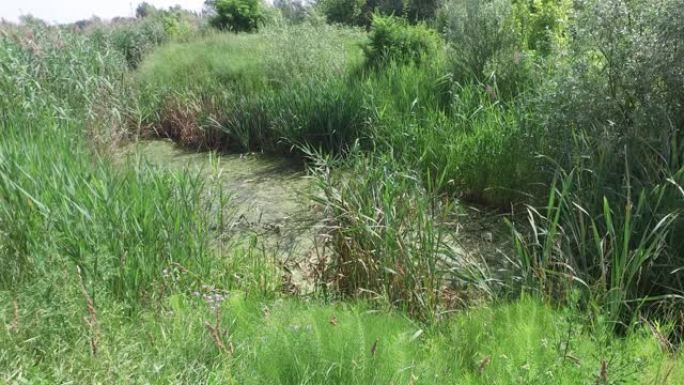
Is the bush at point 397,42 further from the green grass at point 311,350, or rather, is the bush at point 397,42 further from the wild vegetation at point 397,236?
the green grass at point 311,350

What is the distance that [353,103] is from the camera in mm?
6301

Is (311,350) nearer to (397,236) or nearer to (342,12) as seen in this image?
(397,236)

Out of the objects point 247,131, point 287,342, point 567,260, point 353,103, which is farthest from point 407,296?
point 247,131

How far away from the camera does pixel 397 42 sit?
8297mm

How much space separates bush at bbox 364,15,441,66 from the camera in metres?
8.20

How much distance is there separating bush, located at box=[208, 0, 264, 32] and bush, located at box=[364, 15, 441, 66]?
7151 mm

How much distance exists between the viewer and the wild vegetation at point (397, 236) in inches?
84.4

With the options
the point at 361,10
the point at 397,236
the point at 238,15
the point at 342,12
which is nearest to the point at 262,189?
the point at 397,236

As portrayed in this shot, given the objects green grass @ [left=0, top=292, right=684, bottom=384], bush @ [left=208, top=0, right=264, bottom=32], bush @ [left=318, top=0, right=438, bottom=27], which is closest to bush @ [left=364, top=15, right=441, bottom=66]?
green grass @ [left=0, top=292, right=684, bottom=384]

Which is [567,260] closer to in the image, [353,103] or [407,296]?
[407,296]

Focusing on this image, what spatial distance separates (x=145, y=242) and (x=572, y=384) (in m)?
2.07

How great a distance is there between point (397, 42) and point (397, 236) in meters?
5.68

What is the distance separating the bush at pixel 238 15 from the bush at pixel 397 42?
23.5ft

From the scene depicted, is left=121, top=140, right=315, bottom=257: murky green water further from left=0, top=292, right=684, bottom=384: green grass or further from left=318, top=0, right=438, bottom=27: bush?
left=318, top=0, right=438, bottom=27: bush
